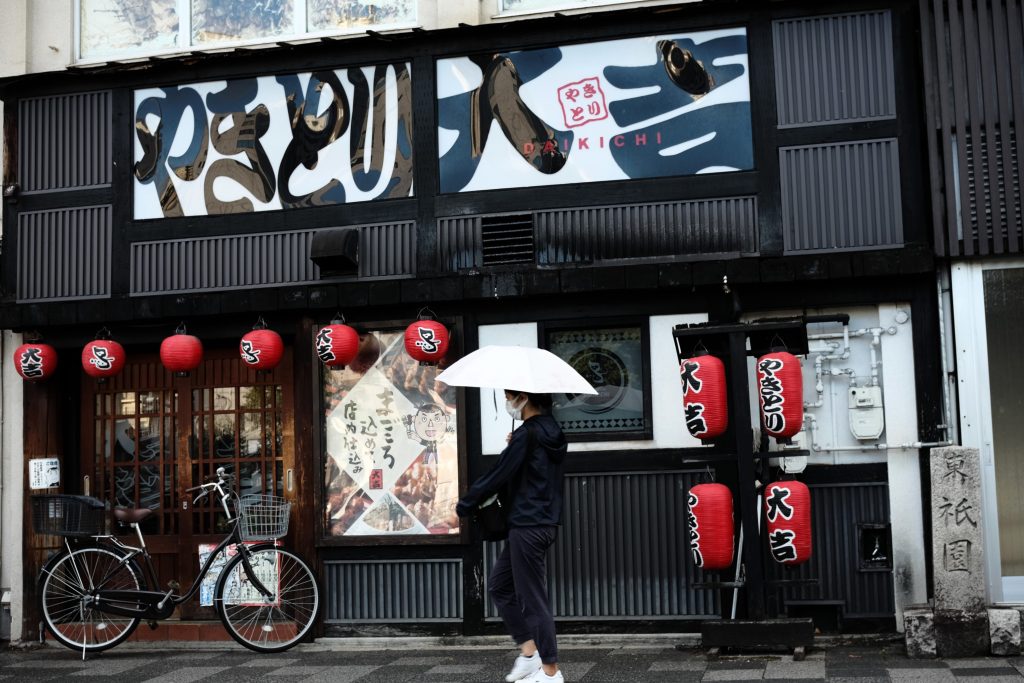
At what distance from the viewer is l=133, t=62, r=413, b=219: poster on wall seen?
39.4 ft

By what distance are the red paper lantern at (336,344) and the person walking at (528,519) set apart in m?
3.06

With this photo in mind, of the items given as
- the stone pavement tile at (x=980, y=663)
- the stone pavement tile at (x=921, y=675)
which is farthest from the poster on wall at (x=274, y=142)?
the stone pavement tile at (x=980, y=663)

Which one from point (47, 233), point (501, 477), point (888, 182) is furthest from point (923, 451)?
point (47, 233)

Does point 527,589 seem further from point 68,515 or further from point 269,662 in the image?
point 68,515

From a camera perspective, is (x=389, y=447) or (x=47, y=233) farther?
(x=47, y=233)

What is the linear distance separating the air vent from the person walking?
3.07 metres

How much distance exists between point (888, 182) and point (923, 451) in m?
2.49

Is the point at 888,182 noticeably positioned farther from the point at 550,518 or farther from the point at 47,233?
the point at 47,233

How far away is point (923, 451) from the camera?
1066 centimetres

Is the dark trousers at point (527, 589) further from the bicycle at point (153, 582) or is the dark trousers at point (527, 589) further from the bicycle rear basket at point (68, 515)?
the bicycle rear basket at point (68, 515)

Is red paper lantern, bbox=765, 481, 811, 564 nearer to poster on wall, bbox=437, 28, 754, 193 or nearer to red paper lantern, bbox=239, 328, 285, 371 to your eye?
poster on wall, bbox=437, 28, 754, 193

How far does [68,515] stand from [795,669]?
22.6 feet

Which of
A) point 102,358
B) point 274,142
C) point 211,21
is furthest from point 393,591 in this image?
point 211,21

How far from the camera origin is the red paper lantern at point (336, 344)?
1138cm
